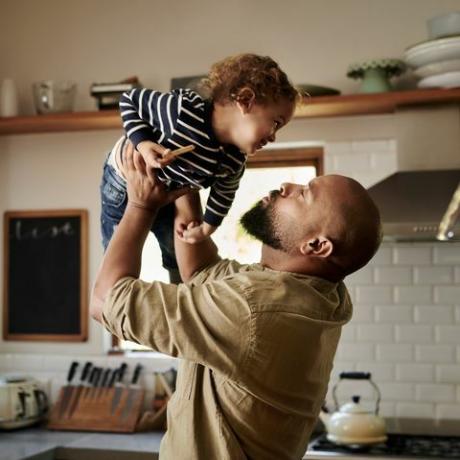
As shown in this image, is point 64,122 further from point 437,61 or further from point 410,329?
point 410,329

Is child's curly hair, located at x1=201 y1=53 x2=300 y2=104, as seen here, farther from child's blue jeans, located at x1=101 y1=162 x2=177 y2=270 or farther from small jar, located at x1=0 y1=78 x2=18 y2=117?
small jar, located at x1=0 y1=78 x2=18 y2=117

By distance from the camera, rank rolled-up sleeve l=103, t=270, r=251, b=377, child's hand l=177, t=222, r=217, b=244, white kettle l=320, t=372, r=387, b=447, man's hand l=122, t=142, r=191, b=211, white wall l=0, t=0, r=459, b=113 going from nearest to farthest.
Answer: rolled-up sleeve l=103, t=270, r=251, b=377
man's hand l=122, t=142, r=191, b=211
child's hand l=177, t=222, r=217, b=244
white kettle l=320, t=372, r=387, b=447
white wall l=0, t=0, r=459, b=113

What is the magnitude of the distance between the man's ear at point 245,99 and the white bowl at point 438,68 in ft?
6.67

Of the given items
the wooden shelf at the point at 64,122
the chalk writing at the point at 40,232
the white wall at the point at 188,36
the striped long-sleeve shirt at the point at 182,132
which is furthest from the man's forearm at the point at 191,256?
the chalk writing at the point at 40,232

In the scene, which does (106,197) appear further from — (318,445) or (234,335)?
A: (318,445)

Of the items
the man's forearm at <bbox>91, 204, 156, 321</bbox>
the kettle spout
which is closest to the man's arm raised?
the man's forearm at <bbox>91, 204, 156, 321</bbox>

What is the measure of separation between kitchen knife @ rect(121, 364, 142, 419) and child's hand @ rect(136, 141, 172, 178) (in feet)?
8.16

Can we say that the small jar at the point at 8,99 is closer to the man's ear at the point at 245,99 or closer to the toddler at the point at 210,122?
the toddler at the point at 210,122

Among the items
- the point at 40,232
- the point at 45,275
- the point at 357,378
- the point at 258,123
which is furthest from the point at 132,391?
the point at 258,123

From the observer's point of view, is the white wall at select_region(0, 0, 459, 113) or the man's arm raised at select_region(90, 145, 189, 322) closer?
the man's arm raised at select_region(90, 145, 189, 322)

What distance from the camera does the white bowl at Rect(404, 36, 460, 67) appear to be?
3.61m

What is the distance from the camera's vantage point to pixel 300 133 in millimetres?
4141

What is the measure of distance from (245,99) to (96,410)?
2657 millimetres

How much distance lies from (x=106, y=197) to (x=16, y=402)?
2.33 m
